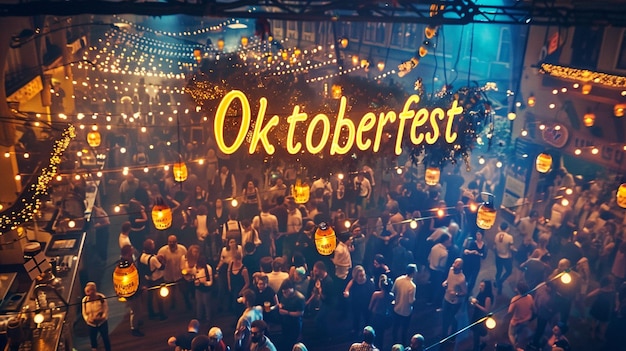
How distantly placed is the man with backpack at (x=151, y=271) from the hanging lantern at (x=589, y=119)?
11.3 m

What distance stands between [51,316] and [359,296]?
4795mm

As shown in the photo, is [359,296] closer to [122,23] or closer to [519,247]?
[519,247]

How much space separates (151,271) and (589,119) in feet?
38.0

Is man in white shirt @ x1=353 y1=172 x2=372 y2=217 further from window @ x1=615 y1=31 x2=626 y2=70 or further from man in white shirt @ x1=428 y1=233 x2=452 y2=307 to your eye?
window @ x1=615 y1=31 x2=626 y2=70

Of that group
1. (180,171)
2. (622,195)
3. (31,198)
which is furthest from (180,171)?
(622,195)

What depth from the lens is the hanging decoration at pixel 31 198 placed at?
685cm

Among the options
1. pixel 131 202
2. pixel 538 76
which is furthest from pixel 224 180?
pixel 538 76

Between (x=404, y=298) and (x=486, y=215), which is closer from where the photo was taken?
(x=404, y=298)

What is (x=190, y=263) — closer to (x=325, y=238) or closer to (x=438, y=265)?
(x=325, y=238)

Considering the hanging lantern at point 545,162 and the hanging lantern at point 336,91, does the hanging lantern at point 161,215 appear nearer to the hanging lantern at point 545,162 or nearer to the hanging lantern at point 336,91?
the hanging lantern at point 336,91

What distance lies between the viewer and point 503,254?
29.7ft

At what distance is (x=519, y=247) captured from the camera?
33.8 ft

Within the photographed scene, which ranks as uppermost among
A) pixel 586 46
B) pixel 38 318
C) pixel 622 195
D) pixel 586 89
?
pixel 586 46

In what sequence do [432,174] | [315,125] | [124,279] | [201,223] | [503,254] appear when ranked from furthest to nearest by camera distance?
[432,174] < [201,223] < [503,254] < [315,125] < [124,279]
